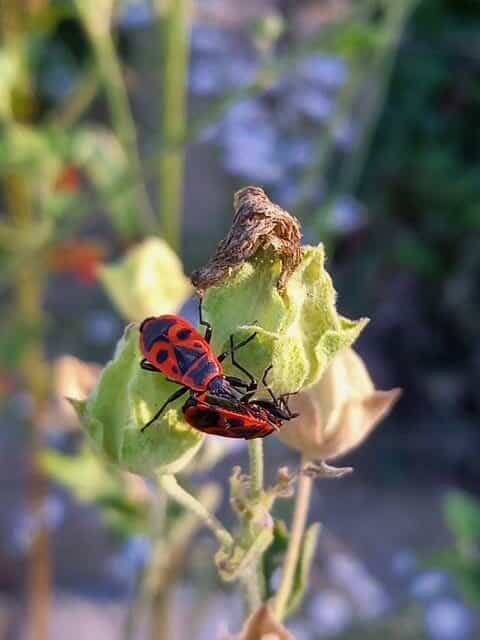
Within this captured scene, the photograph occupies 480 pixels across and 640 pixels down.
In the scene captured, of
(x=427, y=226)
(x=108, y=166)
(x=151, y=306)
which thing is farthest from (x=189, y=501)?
(x=427, y=226)

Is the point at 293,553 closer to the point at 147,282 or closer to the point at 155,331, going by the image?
the point at 155,331

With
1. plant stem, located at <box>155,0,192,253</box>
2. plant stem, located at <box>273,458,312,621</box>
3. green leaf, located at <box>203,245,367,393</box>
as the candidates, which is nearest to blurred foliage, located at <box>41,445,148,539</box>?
plant stem, located at <box>155,0,192,253</box>

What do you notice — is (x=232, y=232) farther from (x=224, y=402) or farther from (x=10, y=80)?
(x=10, y=80)

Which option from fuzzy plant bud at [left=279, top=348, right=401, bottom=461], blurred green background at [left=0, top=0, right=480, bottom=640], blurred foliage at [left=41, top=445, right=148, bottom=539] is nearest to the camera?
fuzzy plant bud at [left=279, top=348, right=401, bottom=461]

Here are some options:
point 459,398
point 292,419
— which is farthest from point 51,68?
point 292,419

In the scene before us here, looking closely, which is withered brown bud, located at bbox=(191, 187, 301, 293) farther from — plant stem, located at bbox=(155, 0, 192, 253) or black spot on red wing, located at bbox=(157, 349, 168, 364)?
plant stem, located at bbox=(155, 0, 192, 253)

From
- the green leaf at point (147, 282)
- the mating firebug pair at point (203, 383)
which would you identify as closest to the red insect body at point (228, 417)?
the mating firebug pair at point (203, 383)
